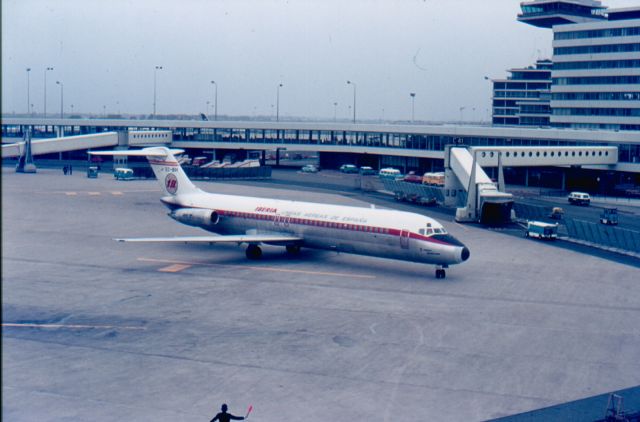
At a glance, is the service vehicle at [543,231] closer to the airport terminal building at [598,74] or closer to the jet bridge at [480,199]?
the jet bridge at [480,199]

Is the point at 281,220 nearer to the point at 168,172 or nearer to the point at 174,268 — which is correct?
the point at 174,268

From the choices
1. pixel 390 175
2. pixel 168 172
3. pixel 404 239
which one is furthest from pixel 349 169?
pixel 404 239

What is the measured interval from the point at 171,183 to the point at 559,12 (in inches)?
4182

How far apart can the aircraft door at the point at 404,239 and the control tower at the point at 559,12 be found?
10945cm

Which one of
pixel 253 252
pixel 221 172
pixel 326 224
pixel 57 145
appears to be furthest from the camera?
pixel 57 145

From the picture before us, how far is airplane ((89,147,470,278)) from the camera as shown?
36.2 meters

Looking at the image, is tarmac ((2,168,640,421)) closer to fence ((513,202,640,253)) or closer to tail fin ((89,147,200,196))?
fence ((513,202,640,253))

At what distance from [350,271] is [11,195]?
49440 mm

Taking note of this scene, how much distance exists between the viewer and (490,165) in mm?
70125

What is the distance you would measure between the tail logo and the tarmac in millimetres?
4269

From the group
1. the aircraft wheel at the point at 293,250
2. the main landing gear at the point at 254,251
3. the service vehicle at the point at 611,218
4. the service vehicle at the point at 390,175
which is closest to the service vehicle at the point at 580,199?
the service vehicle at the point at 611,218

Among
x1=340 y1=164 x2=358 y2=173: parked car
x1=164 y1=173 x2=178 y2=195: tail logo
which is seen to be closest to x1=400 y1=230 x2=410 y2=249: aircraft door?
x1=164 y1=173 x2=178 y2=195: tail logo

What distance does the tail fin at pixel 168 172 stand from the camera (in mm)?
47209

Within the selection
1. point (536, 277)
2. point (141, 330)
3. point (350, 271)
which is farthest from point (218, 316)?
point (536, 277)
